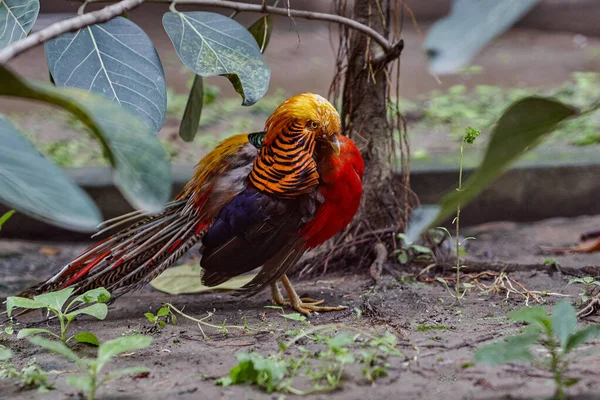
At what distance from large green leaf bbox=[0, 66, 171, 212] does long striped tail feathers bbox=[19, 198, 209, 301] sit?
1285 millimetres

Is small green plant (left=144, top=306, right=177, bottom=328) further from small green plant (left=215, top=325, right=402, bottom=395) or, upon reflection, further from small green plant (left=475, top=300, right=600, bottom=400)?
small green plant (left=475, top=300, right=600, bottom=400)

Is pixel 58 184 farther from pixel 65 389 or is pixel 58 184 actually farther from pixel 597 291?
pixel 597 291

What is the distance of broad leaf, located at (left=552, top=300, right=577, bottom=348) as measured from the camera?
1466 mm

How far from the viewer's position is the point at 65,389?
5.54ft

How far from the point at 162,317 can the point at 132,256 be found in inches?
10.8

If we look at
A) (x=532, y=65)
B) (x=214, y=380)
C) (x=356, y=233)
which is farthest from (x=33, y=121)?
(x=532, y=65)

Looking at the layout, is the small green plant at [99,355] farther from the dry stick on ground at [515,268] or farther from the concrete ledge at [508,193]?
the concrete ledge at [508,193]

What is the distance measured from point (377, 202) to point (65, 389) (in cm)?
187

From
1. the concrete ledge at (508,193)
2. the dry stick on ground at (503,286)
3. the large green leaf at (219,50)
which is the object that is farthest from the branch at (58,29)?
the concrete ledge at (508,193)

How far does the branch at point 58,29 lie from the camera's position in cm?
143

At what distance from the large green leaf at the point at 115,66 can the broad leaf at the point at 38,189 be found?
2.43 ft

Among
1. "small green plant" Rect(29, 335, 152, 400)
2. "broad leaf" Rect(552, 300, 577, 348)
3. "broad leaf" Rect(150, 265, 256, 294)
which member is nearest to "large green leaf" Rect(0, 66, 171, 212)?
"small green plant" Rect(29, 335, 152, 400)

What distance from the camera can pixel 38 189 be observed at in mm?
1197

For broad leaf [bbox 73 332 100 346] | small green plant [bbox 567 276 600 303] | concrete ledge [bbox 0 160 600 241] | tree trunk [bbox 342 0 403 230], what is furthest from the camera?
concrete ledge [bbox 0 160 600 241]
